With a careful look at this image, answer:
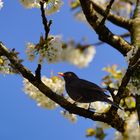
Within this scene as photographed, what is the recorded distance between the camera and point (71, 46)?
2797 millimetres

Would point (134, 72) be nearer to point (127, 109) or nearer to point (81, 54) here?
point (81, 54)

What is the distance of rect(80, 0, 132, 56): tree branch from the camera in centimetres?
406

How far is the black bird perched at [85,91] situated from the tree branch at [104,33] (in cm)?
88

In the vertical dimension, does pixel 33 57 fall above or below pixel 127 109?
below

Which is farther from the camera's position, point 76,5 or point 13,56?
point 76,5

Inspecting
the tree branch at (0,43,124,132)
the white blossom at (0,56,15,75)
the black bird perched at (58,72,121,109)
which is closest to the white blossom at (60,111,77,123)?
the black bird perched at (58,72,121,109)

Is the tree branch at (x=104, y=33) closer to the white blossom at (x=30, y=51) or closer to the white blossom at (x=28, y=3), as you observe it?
the white blossom at (x=28, y=3)

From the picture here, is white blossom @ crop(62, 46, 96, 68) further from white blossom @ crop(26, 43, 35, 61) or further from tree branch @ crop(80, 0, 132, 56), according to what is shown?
tree branch @ crop(80, 0, 132, 56)

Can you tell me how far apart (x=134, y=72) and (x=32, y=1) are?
0.99 metres

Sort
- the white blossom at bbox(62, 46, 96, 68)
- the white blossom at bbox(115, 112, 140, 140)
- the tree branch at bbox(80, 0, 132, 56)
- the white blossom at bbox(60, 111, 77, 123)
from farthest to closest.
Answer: the white blossom at bbox(60, 111, 77, 123) → the tree branch at bbox(80, 0, 132, 56) → the white blossom at bbox(62, 46, 96, 68) → the white blossom at bbox(115, 112, 140, 140)

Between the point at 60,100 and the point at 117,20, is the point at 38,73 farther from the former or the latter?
the point at 117,20

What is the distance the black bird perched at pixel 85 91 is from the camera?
3.16 m

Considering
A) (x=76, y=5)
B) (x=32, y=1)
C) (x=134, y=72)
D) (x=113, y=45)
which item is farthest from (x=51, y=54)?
(x=76, y=5)

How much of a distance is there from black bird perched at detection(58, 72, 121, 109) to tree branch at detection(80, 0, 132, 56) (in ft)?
2.87
